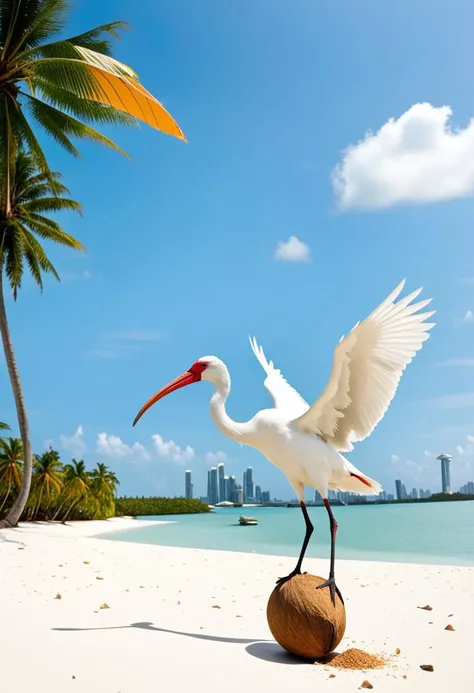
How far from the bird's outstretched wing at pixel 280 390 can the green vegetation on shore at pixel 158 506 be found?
37896mm

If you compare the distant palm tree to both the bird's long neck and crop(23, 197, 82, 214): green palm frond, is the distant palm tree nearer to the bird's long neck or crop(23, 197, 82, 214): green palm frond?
crop(23, 197, 82, 214): green palm frond

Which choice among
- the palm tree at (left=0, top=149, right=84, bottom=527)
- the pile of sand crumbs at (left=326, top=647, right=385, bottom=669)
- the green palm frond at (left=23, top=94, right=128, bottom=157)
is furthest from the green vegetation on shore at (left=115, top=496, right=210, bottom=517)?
the pile of sand crumbs at (left=326, top=647, right=385, bottom=669)

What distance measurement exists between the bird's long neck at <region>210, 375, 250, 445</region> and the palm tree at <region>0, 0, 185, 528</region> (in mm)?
3916

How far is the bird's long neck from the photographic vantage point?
616 centimetres

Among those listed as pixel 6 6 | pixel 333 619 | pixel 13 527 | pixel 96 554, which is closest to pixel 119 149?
pixel 6 6

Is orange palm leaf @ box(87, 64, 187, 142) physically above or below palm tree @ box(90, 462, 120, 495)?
above

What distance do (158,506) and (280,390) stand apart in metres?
46.8

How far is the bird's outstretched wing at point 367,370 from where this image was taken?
5.81m

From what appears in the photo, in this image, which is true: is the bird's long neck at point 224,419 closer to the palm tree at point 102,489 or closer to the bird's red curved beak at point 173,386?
the bird's red curved beak at point 173,386

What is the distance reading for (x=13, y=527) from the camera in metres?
18.2

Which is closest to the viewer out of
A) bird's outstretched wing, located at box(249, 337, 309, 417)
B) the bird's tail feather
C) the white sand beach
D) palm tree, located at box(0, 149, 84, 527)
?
the white sand beach

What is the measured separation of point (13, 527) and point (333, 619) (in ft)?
48.7

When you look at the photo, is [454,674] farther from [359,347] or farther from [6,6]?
[6,6]

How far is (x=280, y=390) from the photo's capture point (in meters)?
7.55
